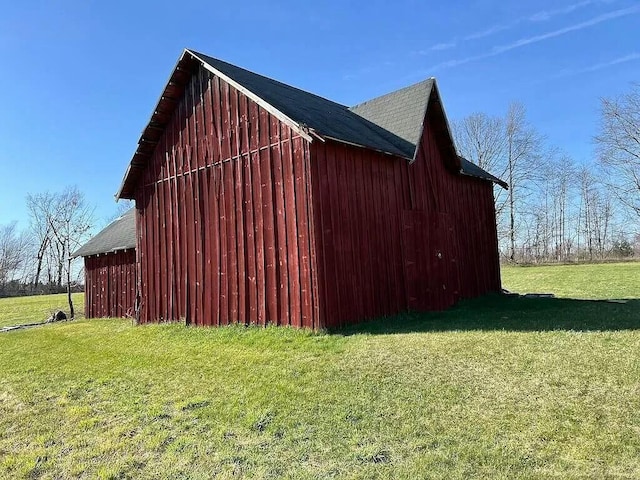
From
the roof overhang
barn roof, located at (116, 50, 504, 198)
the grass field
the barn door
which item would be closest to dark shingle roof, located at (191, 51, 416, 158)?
barn roof, located at (116, 50, 504, 198)

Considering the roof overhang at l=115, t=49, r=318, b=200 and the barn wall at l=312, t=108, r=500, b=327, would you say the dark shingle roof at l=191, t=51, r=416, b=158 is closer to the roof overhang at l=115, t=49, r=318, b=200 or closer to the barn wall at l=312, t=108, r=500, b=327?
the roof overhang at l=115, t=49, r=318, b=200

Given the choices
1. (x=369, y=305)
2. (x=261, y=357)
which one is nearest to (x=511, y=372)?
(x=261, y=357)

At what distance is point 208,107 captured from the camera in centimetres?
1264

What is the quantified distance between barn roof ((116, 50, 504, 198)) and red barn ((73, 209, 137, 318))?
4529 mm

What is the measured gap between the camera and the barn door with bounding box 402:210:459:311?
1226 centimetres

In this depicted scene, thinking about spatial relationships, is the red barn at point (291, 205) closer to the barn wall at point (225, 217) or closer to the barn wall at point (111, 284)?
the barn wall at point (225, 217)

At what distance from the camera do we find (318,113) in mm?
12391

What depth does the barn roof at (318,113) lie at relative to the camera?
1075 centimetres

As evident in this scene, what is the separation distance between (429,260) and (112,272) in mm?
13683

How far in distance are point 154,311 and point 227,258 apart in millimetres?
4098

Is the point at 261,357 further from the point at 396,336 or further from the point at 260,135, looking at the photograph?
the point at 260,135

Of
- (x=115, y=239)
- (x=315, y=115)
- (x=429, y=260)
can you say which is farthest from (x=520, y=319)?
(x=115, y=239)

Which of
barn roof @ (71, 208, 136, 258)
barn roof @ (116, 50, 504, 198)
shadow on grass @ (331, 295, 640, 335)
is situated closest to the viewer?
shadow on grass @ (331, 295, 640, 335)

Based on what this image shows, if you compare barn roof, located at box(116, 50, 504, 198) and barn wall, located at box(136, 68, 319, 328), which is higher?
barn roof, located at box(116, 50, 504, 198)
